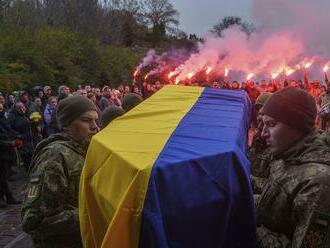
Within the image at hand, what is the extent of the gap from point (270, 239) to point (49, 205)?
1.42 meters

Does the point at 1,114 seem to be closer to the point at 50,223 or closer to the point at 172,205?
the point at 50,223

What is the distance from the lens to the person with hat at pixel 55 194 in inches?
134

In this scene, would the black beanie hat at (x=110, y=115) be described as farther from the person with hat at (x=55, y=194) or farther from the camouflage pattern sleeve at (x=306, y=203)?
the camouflage pattern sleeve at (x=306, y=203)

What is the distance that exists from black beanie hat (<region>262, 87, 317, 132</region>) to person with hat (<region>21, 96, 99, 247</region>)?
1.35 m

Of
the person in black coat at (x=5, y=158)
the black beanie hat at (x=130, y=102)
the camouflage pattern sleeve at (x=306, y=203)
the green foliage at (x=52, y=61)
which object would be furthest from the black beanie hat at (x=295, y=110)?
the green foliage at (x=52, y=61)

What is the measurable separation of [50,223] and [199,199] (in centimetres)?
118

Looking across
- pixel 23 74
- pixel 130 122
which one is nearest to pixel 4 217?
pixel 130 122

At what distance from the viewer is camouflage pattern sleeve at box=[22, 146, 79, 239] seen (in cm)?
341

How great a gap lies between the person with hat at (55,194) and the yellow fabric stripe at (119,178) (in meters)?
0.32

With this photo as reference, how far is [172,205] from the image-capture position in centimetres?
258

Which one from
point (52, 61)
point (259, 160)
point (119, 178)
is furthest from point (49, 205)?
point (52, 61)

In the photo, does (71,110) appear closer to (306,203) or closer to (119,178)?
(119,178)

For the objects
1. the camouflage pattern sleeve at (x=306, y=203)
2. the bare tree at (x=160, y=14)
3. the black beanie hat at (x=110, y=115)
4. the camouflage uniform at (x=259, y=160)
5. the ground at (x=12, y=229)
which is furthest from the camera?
the bare tree at (x=160, y=14)

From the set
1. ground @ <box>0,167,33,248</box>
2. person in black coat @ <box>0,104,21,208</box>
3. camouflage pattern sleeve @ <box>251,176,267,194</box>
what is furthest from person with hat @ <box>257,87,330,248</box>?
person in black coat @ <box>0,104,21,208</box>
